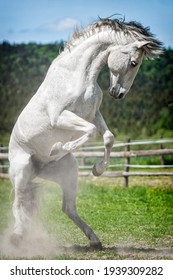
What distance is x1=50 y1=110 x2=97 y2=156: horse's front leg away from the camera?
5.64 m

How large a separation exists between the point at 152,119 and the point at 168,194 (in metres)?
10.1

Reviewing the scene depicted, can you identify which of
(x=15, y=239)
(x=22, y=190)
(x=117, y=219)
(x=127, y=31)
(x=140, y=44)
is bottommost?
(x=117, y=219)

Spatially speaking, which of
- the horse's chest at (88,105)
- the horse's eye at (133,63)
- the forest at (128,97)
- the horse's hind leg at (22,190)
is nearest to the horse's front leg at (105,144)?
the horse's chest at (88,105)

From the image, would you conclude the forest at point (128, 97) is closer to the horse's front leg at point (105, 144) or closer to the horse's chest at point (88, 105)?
the horse's front leg at point (105, 144)

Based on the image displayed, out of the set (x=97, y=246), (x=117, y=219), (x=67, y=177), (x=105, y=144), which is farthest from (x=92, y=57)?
(x=117, y=219)

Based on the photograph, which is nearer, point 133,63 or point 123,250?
point 133,63

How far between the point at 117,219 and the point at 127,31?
9.48ft

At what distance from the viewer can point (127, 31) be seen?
5781 mm

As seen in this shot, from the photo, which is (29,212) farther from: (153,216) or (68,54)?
(153,216)

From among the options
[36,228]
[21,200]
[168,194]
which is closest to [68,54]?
[21,200]

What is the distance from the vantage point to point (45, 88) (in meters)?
5.94

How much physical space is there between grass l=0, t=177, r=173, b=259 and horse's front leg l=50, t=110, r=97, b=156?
66 centimetres

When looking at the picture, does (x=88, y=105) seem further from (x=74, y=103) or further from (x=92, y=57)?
(x=92, y=57)

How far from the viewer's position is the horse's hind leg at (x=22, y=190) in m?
6.06
